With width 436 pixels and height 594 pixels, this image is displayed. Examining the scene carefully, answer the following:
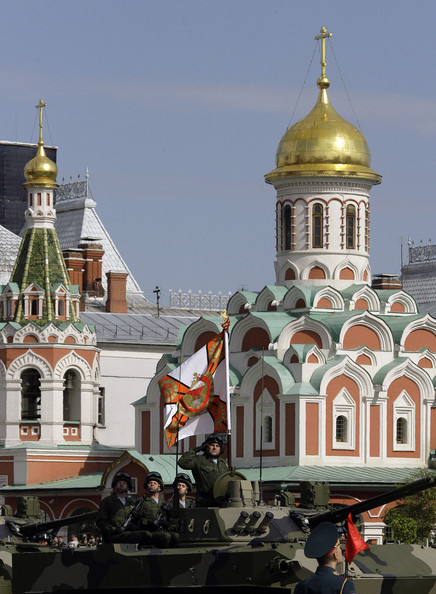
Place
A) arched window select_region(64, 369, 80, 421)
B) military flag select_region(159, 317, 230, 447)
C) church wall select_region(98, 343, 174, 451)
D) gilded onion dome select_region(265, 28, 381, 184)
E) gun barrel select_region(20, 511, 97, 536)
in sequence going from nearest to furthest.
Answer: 1. gun barrel select_region(20, 511, 97, 536)
2. military flag select_region(159, 317, 230, 447)
3. gilded onion dome select_region(265, 28, 381, 184)
4. arched window select_region(64, 369, 80, 421)
5. church wall select_region(98, 343, 174, 451)

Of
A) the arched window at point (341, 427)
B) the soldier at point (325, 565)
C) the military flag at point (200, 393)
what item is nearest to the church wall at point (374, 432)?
the arched window at point (341, 427)

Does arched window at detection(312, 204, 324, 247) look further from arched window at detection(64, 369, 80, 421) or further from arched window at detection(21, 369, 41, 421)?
arched window at detection(21, 369, 41, 421)

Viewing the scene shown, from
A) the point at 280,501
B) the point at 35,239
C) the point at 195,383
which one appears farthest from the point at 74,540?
the point at 35,239

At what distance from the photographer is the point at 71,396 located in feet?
Answer: 158

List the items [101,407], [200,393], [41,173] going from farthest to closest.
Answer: [101,407] → [41,173] → [200,393]

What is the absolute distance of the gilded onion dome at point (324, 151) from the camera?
151 ft

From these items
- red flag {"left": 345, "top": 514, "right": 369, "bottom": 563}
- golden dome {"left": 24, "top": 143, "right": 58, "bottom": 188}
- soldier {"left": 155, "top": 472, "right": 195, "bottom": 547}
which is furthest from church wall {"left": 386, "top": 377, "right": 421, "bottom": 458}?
red flag {"left": 345, "top": 514, "right": 369, "bottom": 563}

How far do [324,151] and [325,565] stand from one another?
115 ft

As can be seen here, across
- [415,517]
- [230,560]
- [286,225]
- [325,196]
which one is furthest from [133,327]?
[230,560]

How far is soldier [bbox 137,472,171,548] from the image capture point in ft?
55.2

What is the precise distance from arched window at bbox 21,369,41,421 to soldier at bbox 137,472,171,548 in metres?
30.1

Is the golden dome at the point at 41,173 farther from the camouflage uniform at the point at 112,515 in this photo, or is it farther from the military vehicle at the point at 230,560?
the military vehicle at the point at 230,560

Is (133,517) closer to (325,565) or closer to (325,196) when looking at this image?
(325,565)

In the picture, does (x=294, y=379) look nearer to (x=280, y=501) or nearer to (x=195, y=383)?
(x=195, y=383)
